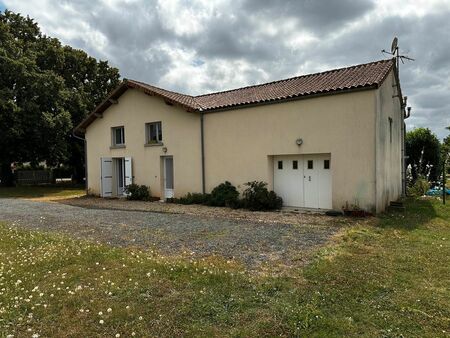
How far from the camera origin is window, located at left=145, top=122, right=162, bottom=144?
1565 cm

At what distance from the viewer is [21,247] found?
6527mm

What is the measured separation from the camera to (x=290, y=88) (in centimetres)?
1290

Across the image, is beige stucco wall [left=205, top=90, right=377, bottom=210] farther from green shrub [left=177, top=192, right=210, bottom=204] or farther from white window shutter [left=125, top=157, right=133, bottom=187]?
white window shutter [left=125, top=157, right=133, bottom=187]

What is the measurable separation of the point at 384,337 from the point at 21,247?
6483 millimetres

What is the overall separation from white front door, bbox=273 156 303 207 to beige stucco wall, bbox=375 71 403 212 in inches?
103

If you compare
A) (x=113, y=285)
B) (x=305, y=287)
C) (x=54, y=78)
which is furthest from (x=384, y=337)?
(x=54, y=78)

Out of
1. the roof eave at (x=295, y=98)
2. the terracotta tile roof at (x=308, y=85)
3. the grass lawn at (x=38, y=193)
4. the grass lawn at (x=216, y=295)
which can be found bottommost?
the grass lawn at (x=216, y=295)

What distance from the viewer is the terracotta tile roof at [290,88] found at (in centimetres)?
1092

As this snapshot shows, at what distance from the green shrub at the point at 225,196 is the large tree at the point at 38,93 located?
45.9 feet

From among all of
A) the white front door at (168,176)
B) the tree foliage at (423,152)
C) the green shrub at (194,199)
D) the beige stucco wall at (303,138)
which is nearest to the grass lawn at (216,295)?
the beige stucco wall at (303,138)

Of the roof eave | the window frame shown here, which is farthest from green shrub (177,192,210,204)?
the roof eave

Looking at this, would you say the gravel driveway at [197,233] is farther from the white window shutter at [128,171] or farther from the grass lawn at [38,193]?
the grass lawn at [38,193]

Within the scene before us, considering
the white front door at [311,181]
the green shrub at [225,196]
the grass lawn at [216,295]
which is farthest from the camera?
the green shrub at [225,196]

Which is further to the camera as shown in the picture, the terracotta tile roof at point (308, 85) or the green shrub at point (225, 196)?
the green shrub at point (225, 196)
